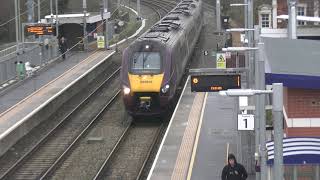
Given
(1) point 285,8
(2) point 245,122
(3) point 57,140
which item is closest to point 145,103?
(3) point 57,140

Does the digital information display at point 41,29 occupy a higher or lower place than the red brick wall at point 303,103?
higher

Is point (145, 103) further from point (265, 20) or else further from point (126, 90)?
point (265, 20)

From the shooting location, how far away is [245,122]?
1573 cm

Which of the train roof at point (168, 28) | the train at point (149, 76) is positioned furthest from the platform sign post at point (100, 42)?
the train at point (149, 76)

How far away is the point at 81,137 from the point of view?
81.9 ft

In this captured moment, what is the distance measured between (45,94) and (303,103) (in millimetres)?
16475

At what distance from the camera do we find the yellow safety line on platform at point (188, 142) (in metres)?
18.9

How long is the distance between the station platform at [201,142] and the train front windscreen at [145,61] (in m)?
2.16

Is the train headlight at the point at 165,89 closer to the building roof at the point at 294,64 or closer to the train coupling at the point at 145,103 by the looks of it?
the train coupling at the point at 145,103

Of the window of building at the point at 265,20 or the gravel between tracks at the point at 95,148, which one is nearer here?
the gravel between tracks at the point at 95,148

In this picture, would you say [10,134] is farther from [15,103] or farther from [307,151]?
[307,151]

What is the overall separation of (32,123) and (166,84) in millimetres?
5291

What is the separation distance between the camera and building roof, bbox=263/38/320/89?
1495cm

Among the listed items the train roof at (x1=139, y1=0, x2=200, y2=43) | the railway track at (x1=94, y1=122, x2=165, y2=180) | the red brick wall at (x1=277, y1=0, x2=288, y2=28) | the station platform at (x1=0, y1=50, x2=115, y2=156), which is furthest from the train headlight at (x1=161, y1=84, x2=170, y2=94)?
the red brick wall at (x1=277, y1=0, x2=288, y2=28)
